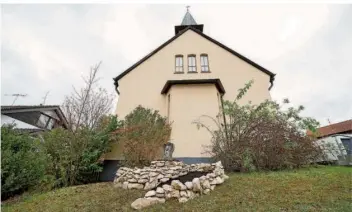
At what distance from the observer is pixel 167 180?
7008 mm

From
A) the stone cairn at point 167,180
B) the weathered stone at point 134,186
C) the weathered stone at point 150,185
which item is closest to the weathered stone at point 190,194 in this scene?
the stone cairn at point 167,180

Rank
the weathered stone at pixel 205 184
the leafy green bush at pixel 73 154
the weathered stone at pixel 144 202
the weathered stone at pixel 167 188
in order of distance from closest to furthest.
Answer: the weathered stone at pixel 144 202
the weathered stone at pixel 167 188
the weathered stone at pixel 205 184
the leafy green bush at pixel 73 154

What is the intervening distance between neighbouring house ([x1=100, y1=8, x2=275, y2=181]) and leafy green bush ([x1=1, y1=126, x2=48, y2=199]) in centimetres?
497

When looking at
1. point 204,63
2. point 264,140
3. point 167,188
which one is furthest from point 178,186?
point 204,63

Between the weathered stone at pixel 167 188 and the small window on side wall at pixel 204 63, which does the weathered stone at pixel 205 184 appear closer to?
the weathered stone at pixel 167 188

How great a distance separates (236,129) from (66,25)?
869cm

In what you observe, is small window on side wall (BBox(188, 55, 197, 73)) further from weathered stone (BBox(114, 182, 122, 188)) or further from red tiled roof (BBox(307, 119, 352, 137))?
red tiled roof (BBox(307, 119, 352, 137))

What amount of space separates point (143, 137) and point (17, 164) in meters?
4.54

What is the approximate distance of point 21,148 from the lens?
711 centimetres

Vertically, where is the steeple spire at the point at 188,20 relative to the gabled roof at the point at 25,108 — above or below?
above

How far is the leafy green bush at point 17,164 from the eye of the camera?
6.26 m

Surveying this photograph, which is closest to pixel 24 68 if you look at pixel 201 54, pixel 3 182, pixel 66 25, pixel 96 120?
pixel 66 25

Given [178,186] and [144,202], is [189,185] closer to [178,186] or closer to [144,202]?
[178,186]

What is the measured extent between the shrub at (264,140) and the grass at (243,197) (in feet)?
4.01
